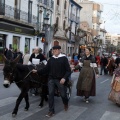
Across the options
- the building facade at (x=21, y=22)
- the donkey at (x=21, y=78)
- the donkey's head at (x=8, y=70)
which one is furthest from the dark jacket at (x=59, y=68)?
the building facade at (x=21, y=22)

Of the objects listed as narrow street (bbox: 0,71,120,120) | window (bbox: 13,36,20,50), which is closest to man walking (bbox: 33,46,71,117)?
narrow street (bbox: 0,71,120,120)

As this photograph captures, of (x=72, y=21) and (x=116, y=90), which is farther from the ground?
(x=72, y=21)

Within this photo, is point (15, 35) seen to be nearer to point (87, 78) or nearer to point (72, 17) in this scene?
point (87, 78)

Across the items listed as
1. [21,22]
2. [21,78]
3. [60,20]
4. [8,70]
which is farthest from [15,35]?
[8,70]

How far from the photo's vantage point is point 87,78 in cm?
977

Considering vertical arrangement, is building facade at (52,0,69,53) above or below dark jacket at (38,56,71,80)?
above

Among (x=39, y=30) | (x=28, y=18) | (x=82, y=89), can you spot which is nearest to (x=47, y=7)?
(x=39, y=30)

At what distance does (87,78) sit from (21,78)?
2.94m

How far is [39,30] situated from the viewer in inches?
1389

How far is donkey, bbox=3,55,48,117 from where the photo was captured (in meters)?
7.01

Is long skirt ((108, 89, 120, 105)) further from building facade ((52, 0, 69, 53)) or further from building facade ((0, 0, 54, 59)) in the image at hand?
building facade ((52, 0, 69, 53))

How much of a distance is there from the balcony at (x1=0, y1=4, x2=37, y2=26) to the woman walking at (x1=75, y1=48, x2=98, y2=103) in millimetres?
17165

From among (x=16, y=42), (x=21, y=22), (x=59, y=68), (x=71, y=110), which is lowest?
(x=71, y=110)

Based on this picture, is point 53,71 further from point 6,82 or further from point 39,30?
point 39,30
